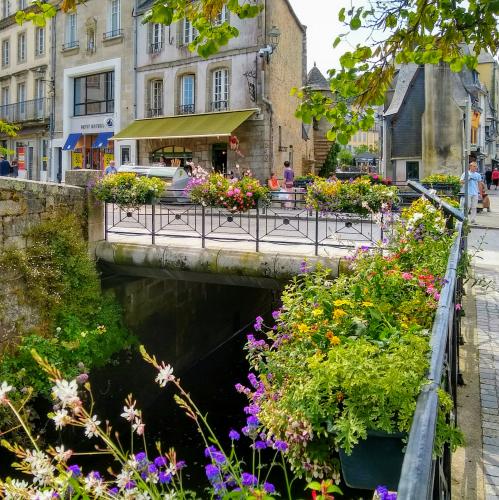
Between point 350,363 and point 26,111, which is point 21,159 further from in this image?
point 350,363

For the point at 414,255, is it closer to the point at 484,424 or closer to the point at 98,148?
the point at 484,424

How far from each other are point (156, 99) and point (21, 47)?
11.5m

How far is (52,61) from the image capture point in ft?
88.6

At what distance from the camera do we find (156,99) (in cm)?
2356

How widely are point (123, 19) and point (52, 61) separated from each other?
5.36 m

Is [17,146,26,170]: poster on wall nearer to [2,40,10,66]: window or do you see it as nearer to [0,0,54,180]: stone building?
[0,0,54,180]: stone building

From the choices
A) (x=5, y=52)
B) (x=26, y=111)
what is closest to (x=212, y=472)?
(x=26, y=111)

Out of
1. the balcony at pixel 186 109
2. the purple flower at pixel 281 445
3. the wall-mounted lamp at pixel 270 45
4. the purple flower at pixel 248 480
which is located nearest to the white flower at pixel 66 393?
the purple flower at pixel 248 480

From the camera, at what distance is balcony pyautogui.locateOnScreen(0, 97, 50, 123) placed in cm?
2797

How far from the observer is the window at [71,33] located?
26.0 metres

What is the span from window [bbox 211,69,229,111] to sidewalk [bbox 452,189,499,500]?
52.0ft

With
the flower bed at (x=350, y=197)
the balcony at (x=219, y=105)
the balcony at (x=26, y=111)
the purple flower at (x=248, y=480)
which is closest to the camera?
the purple flower at (x=248, y=480)

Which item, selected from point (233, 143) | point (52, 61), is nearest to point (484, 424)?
point (233, 143)

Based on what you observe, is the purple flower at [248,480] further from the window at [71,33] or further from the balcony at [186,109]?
the window at [71,33]
